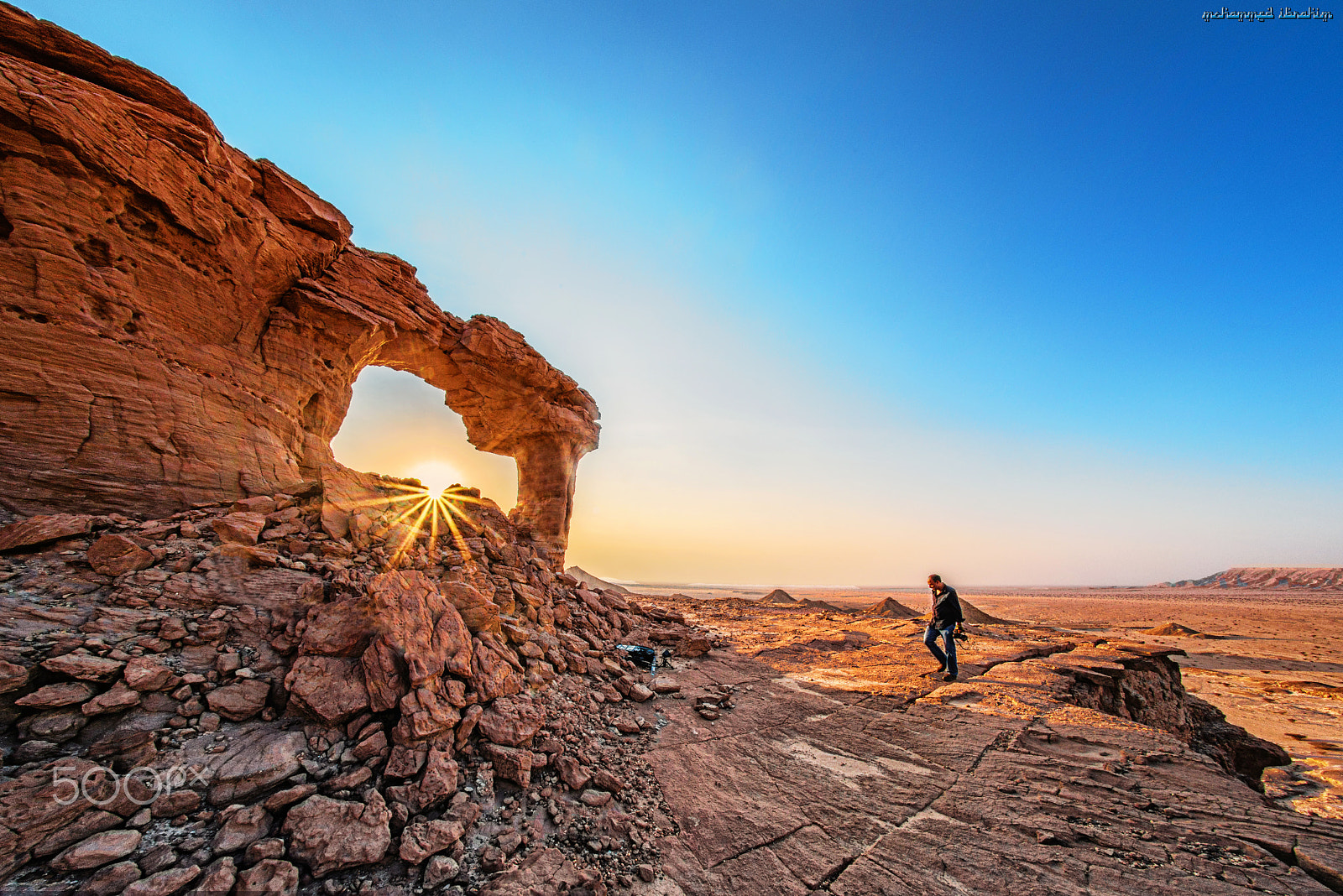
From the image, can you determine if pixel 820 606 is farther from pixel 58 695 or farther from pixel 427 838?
pixel 58 695

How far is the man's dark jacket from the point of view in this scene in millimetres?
10250

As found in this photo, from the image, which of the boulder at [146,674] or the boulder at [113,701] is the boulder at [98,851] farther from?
the boulder at [146,674]

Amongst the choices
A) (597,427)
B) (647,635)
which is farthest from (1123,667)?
(597,427)

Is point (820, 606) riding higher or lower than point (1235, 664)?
lower

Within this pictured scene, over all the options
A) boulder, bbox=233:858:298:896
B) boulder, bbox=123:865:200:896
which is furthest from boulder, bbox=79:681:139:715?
boulder, bbox=233:858:298:896

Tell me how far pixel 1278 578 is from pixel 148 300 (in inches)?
7418

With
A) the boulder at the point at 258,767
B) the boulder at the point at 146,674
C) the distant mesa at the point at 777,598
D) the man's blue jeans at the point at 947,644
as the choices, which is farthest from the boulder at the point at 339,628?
the distant mesa at the point at 777,598

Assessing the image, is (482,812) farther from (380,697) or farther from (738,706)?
(738,706)

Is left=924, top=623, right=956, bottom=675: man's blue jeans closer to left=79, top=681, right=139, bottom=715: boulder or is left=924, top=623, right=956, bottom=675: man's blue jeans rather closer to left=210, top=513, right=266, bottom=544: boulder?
left=79, top=681, right=139, bottom=715: boulder

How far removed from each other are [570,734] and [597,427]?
49.6 ft

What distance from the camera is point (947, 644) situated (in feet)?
33.0

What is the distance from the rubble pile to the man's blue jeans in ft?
24.4

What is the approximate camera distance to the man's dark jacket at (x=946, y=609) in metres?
10.2

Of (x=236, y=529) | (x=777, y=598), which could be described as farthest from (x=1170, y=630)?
(x=236, y=529)
